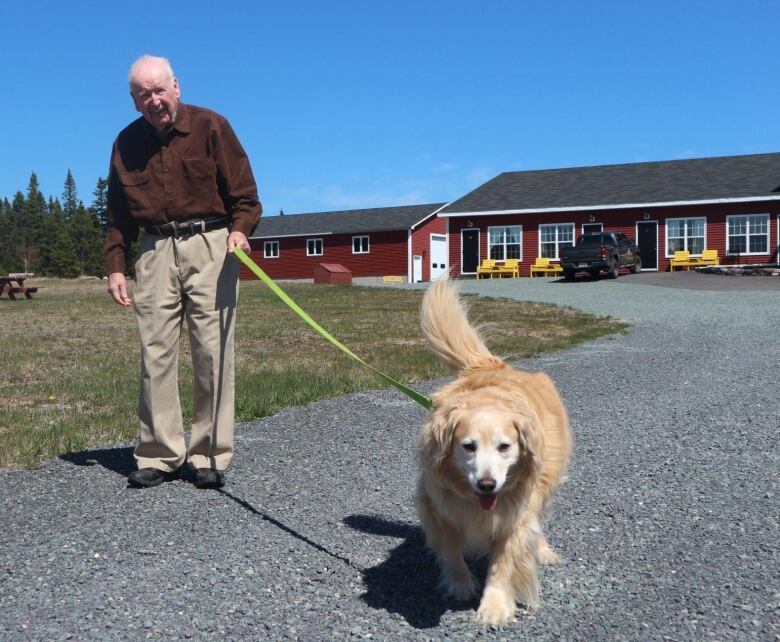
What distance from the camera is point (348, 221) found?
52.0 metres

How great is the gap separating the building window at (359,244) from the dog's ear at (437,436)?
46.5 m

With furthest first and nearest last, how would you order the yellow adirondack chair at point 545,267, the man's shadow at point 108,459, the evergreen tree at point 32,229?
the evergreen tree at point 32,229
the yellow adirondack chair at point 545,267
the man's shadow at point 108,459

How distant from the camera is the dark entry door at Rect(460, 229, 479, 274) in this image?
42.7 m

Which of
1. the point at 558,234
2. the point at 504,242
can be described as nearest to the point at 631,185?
the point at 558,234

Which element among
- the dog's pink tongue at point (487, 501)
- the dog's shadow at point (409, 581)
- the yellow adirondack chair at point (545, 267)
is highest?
the yellow adirondack chair at point (545, 267)

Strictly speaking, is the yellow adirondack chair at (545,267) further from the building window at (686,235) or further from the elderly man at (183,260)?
the elderly man at (183,260)

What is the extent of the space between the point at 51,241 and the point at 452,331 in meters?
96.3

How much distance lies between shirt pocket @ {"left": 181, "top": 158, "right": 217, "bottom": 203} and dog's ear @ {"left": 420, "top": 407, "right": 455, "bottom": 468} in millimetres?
2329

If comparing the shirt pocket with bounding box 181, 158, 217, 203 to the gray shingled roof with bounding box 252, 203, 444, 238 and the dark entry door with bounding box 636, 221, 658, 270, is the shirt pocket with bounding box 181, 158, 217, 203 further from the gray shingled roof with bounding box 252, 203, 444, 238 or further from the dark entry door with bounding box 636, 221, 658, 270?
the gray shingled roof with bounding box 252, 203, 444, 238

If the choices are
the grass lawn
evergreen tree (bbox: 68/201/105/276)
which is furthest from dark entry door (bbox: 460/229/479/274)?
evergreen tree (bbox: 68/201/105/276)

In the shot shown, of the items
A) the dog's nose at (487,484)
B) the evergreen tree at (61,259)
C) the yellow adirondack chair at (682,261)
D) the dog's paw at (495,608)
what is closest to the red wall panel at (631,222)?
the yellow adirondack chair at (682,261)

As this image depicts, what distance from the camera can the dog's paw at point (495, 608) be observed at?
3.17 metres

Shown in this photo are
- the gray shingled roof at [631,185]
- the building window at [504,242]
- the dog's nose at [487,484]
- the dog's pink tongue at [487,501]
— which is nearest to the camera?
the dog's nose at [487,484]

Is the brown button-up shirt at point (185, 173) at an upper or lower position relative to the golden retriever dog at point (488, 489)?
upper
